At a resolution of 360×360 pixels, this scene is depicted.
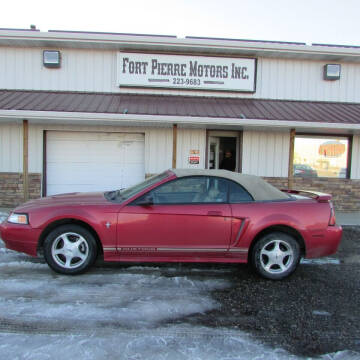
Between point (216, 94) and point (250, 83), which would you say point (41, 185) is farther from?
point (250, 83)

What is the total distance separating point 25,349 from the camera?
8.32 ft

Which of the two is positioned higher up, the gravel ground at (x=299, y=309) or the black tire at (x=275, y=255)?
the black tire at (x=275, y=255)

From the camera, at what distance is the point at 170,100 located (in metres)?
9.08

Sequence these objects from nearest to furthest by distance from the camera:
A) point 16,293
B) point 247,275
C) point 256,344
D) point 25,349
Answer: point 25,349
point 256,344
point 16,293
point 247,275

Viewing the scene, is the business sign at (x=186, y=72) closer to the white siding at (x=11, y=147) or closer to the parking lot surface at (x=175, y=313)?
the white siding at (x=11, y=147)

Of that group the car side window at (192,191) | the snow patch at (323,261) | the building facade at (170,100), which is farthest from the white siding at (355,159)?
the car side window at (192,191)

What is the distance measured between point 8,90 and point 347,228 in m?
9.85

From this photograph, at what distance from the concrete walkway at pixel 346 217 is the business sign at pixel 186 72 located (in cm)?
451

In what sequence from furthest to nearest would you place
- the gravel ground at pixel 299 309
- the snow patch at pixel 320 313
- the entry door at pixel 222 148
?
1. the entry door at pixel 222 148
2. the snow patch at pixel 320 313
3. the gravel ground at pixel 299 309

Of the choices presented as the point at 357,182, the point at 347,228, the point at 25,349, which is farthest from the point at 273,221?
the point at 357,182

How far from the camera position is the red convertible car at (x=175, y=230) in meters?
4.04

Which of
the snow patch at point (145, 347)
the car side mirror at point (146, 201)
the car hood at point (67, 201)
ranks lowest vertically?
the snow patch at point (145, 347)

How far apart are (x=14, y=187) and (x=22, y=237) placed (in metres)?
5.89

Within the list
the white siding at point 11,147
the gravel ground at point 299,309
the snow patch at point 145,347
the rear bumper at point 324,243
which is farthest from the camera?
the white siding at point 11,147
